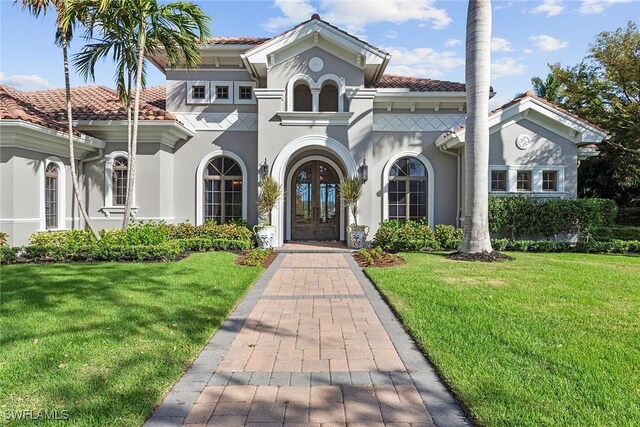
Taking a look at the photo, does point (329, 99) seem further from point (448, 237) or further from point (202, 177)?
point (448, 237)

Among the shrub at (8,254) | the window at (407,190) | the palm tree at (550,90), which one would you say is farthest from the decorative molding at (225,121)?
the palm tree at (550,90)

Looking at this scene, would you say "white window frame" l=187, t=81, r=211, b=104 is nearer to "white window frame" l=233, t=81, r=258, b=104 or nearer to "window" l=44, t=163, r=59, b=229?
"white window frame" l=233, t=81, r=258, b=104

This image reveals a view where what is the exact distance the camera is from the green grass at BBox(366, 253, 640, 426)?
320cm

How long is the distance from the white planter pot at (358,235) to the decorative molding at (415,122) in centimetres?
399

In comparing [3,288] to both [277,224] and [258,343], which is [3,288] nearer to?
[258,343]

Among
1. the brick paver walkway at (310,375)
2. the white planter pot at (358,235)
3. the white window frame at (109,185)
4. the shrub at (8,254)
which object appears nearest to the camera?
the brick paver walkway at (310,375)

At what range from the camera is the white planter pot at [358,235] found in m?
13.6

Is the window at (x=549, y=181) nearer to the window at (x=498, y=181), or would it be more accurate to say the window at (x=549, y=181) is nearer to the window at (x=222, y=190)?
the window at (x=498, y=181)

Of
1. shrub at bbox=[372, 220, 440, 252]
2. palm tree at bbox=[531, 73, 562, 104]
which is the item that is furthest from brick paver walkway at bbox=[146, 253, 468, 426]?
palm tree at bbox=[531, 73, 562, 104]

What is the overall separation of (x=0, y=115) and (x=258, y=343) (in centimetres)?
1038

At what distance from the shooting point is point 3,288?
7223 mm

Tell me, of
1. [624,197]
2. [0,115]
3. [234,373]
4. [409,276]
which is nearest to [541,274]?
[409,276]

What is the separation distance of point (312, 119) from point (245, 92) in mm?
3143

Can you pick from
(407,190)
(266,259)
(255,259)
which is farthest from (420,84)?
(255,259)
